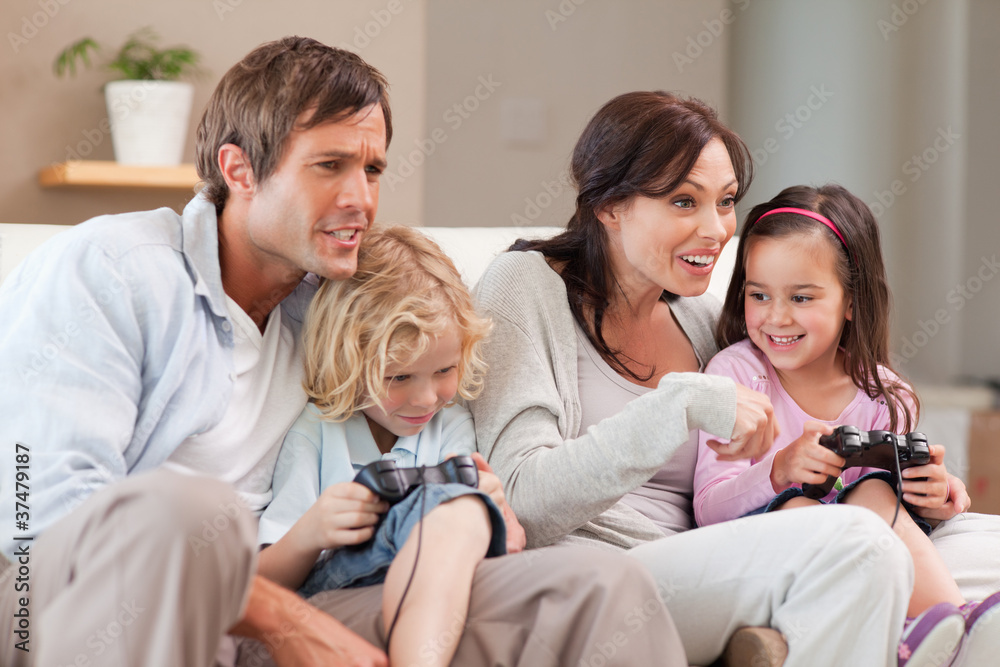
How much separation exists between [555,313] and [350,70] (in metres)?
0.46

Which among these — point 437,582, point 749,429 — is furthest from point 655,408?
point 437,582

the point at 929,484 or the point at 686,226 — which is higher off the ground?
the point at 686,226

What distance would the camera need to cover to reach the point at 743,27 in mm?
3361

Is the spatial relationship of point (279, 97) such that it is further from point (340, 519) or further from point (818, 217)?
point (818, 217)

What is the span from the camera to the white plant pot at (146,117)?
97.6 inches

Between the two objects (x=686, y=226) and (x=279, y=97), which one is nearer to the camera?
(x=279, y=97)

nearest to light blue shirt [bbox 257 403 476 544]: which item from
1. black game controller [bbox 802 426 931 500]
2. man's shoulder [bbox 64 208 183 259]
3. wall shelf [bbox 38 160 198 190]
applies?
man's shoulder [bbox 64 208 183 259]

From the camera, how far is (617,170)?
1.41 metres

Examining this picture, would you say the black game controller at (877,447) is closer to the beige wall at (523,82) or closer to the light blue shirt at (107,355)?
the light blue shirt at (107,355)

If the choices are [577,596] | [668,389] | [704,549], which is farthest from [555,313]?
[577,596]

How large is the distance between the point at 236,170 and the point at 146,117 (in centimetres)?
150

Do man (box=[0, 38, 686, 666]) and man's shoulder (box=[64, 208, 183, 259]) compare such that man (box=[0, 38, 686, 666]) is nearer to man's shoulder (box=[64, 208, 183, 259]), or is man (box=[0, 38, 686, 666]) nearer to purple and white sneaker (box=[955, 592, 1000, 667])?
man's shoulder (box=[64, 208, 183, 259])

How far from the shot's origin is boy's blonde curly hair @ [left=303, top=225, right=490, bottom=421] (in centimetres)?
117

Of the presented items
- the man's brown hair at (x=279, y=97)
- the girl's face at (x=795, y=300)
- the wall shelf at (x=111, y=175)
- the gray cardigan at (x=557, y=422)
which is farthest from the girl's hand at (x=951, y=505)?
the wall shelf at (x=111, y=175)
